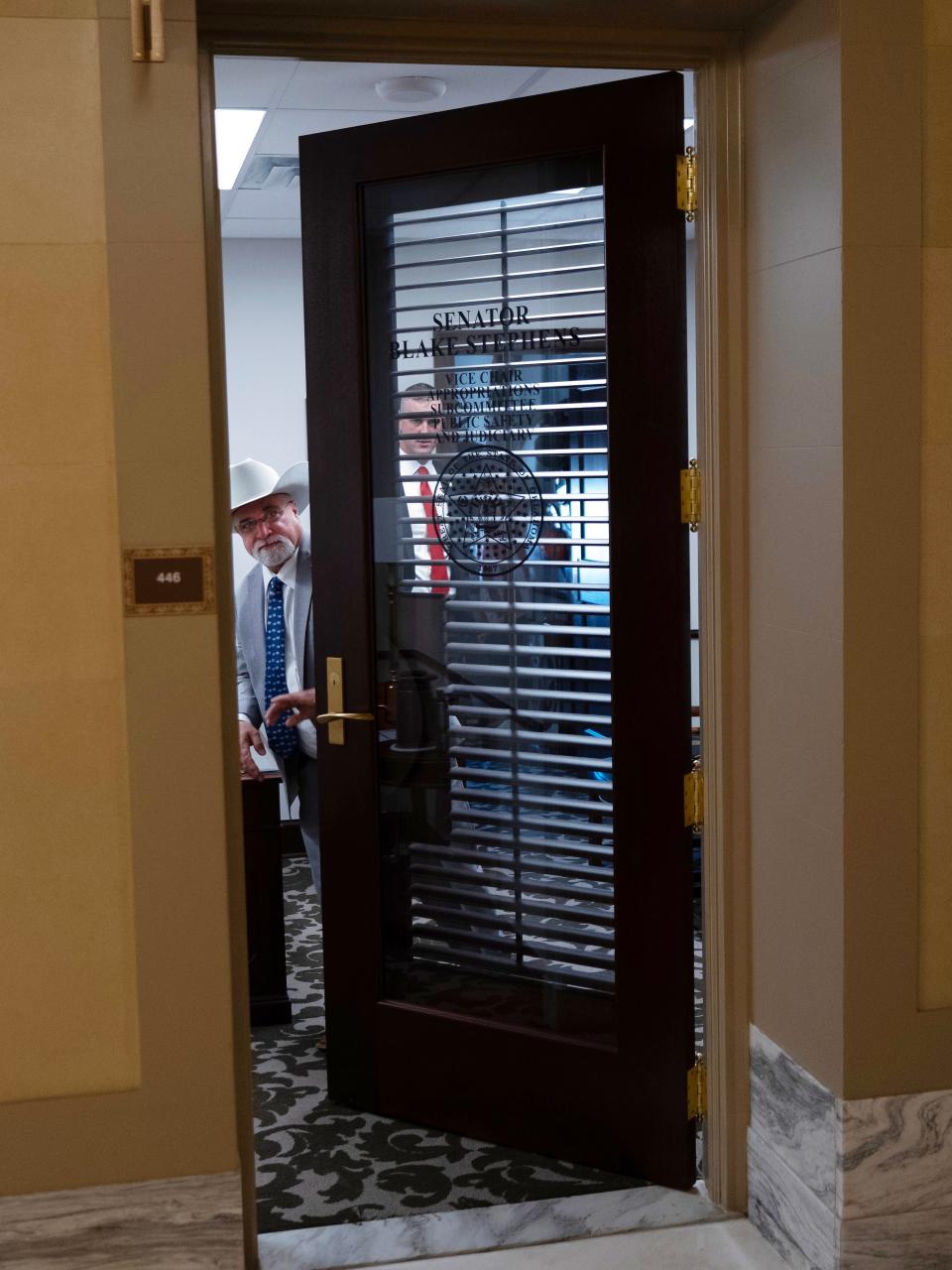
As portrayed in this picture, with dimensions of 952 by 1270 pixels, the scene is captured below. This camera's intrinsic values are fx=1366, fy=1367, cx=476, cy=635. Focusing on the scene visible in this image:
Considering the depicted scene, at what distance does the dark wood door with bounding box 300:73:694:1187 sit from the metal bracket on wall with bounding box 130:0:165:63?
0.89 metres

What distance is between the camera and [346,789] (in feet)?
10.6

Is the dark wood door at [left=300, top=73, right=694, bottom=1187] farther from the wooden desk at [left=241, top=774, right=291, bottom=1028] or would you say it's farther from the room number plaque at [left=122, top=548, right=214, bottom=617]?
the room number plaque at [left=122, top=548, right=214, bottom=617]

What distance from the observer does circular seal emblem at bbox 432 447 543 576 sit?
301 centimetres

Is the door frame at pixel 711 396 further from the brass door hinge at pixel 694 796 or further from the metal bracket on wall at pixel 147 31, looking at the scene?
the metal bracket on wall at pixel 147 31

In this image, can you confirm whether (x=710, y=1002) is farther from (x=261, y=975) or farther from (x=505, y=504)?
(x=261, y=975)

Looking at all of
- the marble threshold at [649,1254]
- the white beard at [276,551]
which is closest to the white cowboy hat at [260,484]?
the white beard at [276,551]

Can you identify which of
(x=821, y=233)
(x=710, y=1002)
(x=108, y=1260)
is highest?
(x=821, y=233)

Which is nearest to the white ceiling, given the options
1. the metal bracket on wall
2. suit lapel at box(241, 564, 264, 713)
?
suit lapel at box(241, 564, 264, 713)

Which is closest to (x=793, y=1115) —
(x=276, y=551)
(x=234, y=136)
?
(x=276, y=551)

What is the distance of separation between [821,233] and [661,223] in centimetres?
47

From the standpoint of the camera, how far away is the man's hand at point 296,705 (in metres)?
3.90

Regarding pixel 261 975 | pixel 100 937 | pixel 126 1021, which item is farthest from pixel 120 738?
pixel 261 975

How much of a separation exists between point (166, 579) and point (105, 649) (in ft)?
0.51

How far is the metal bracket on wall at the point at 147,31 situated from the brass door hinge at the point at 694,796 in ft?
5.51
